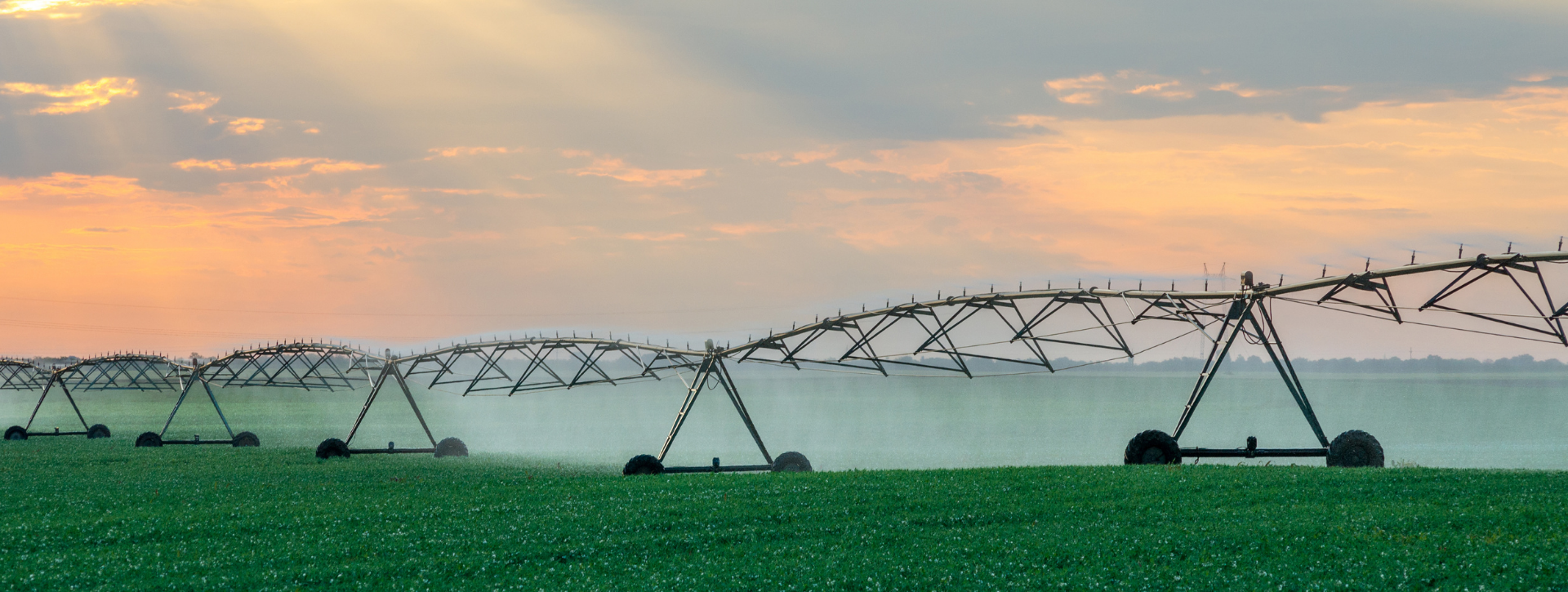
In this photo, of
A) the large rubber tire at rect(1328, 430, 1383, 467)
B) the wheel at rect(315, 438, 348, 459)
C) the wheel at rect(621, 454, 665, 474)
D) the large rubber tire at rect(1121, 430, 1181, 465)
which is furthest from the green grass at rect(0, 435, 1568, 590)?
the wheel at rect(315, 438, 348, 459)

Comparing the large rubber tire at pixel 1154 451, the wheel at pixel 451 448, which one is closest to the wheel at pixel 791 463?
the large rubber tire at pixel 1154 451

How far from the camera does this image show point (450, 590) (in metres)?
16.5

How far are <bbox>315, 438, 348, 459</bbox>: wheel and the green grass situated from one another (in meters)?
13.8

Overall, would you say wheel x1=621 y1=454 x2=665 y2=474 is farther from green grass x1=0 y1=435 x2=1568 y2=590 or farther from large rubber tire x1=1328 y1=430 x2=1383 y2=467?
large rubber tire x1=1328 y1=430 x2=1383 y2=467

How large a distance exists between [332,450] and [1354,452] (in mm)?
35331

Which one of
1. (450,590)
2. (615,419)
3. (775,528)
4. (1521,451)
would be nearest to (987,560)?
(775,528)

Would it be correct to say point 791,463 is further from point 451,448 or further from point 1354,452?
point 451,448

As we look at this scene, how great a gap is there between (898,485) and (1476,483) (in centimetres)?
1162

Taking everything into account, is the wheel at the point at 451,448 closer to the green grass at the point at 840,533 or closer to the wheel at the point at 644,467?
the wheel at the point at 644,467

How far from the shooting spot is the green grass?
16344 mm

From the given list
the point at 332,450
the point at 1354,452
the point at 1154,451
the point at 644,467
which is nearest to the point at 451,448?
the point at 332,450

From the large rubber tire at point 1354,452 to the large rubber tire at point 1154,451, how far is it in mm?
3735

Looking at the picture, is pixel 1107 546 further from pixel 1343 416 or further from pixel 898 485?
pixel 1343 416

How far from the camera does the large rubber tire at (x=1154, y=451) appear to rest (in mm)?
28250
